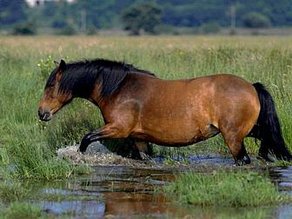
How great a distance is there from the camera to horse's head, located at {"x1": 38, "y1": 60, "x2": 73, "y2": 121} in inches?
469

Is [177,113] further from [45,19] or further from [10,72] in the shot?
[45,19]

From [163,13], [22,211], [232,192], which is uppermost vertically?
[22,211]

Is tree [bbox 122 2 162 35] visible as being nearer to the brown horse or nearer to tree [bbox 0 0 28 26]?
tree [bbox 0 0 28 26]

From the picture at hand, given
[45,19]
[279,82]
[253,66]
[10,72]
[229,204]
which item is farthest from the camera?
[45,19]

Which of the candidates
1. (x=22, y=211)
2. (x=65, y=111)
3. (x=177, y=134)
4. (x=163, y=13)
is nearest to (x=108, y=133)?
(x=177, y=134)

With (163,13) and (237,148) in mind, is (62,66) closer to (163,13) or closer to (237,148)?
(237,148)

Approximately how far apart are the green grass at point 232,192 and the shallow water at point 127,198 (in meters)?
0.12

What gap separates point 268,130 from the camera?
1191 centimetres

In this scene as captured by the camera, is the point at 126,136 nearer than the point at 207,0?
Yes

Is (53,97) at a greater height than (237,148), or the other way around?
(53,97)

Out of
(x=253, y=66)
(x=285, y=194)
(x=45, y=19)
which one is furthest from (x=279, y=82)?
(x=45, y=19)

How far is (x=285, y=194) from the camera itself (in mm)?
9578

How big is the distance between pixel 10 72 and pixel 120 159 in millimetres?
6728

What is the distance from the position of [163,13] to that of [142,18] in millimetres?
28708
